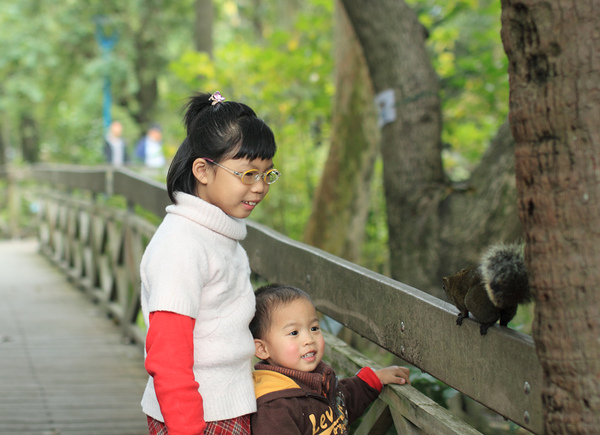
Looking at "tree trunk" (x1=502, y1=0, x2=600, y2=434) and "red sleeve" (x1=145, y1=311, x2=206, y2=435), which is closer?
"tree trunk" (x1=502, y1=0, x2=600, y2=434)

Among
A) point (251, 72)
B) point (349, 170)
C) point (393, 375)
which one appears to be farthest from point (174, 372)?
point (251, 72)

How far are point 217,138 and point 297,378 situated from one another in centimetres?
71

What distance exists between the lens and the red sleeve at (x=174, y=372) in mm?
1776

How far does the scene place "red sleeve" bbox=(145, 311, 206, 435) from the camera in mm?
A: 1776

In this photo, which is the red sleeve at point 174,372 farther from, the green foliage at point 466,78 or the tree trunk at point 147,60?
the tree trunk at point 147,60

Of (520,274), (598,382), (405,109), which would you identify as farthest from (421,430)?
(405,109)

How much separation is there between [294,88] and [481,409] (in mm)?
4759

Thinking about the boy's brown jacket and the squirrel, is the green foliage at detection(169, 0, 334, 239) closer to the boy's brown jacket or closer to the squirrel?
the boy's brown jacket

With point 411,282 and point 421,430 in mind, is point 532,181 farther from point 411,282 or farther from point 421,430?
point 411,282

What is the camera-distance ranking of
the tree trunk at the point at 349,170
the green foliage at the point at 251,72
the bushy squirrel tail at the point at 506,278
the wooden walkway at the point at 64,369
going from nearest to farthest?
the bushy squirrel tail at the point at 506,278 < the wooden walkway at the point at 64,369 < the tree trunk at the point at 349,170 < the green foliage at the point at 251,72

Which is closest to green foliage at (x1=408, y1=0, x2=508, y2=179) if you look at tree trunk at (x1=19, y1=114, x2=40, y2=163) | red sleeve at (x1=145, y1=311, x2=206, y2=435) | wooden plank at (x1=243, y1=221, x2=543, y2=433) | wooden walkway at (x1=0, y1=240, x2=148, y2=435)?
wooden walkway at (x1=0, y1=240, x2=148, y2=435)

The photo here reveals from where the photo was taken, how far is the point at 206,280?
1925 millimetres

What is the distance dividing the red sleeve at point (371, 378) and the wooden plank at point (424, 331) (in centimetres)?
11

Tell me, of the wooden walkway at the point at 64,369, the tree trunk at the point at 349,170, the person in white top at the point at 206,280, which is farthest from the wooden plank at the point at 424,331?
the tree trunk at the point at 349,170
